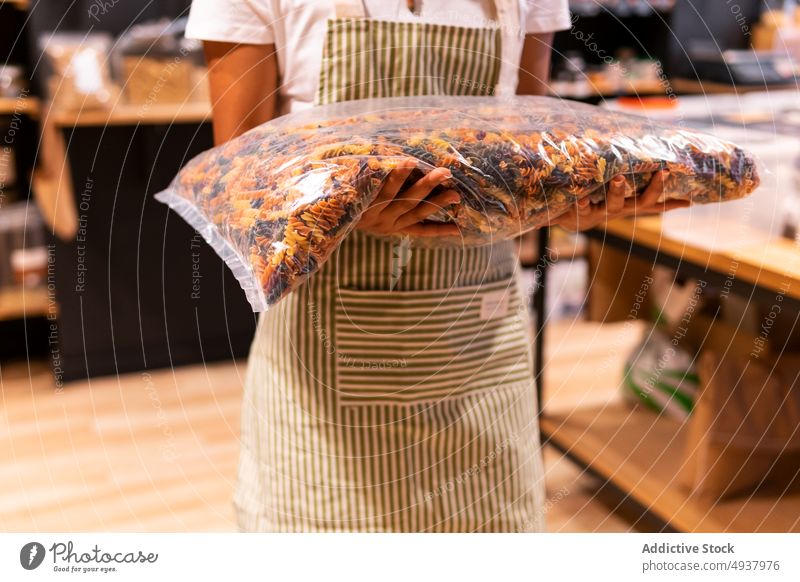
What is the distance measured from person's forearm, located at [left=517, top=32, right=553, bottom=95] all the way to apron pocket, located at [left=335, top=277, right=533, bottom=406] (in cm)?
24

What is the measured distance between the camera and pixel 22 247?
2385 millimetres

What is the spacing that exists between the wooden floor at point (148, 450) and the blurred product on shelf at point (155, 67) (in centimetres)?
79

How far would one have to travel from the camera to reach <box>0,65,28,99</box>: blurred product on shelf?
2.29 m

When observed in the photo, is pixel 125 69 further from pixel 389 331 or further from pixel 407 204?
pixel 407 204

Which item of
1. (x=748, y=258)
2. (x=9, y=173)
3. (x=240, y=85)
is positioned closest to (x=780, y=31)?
(x=748, y=258)

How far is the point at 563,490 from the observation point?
1855 millimetres

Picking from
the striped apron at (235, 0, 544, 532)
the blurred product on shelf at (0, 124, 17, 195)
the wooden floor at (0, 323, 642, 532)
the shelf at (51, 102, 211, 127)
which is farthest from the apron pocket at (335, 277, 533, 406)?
the blurred product on shelf at (0, 124, 17, 195)

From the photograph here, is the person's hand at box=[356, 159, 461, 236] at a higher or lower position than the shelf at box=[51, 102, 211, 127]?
higher

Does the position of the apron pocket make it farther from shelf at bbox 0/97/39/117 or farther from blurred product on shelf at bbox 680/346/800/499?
shelf at bbox 0/97/39/117

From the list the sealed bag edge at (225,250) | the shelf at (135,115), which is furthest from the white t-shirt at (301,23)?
the shelf at (135,115)

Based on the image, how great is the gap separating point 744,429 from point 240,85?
1089 mm
